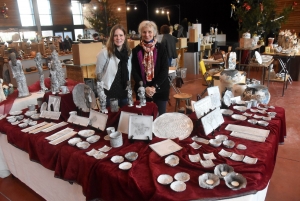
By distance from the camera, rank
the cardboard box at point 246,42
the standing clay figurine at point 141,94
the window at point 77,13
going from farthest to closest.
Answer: the window at point 77,13 → the cardboard box at point 246,42 → the standing clay figurine at point 141,94

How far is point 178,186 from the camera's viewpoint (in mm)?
1216

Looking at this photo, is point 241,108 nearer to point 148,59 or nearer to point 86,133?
point 148,59

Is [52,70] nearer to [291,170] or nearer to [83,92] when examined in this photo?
[83,92]

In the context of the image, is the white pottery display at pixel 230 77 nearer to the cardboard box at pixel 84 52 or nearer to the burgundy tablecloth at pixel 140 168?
the burgundy tablecloth at pixel 140 168

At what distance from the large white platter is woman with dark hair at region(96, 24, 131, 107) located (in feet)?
1.89

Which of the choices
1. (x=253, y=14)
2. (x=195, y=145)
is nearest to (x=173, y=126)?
(x=195, y=145)

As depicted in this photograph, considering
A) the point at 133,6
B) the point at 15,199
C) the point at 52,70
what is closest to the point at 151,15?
the point at 133,6

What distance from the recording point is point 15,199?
2.05 meters

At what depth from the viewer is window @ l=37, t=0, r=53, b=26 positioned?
12234 mm

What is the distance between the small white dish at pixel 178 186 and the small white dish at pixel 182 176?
4 centimetres

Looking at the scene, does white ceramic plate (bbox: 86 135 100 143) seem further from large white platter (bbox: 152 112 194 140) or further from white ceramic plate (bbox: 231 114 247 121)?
white ceramic plate (bbox: 231 114 247 121)

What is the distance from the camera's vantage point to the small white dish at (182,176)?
1280 millimetres

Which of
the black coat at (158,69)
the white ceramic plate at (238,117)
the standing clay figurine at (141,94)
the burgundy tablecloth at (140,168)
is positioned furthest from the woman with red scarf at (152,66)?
the white ceramic plate at (238,117)

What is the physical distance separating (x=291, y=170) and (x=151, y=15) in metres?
12.3
